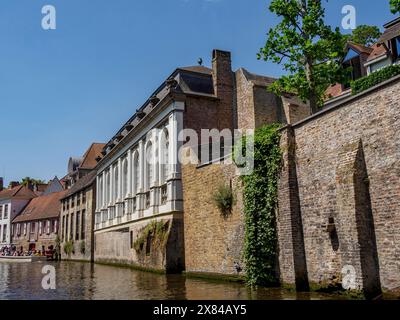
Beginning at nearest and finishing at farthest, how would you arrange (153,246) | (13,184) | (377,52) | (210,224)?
(210,224) → (153,246) → (377,52) → (13,184)

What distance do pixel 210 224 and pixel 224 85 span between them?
415 inches

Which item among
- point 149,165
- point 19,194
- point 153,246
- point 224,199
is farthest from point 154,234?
point 19,194

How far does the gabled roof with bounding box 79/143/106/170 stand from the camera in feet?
179

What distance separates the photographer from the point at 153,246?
22.4m

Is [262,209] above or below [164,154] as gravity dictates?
below

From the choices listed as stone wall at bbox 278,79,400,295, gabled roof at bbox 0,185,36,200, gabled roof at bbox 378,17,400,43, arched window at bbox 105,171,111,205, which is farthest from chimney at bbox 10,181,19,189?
stone wall at bbox 278,79,400,295

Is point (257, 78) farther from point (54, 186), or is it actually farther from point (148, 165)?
point (54, 186)

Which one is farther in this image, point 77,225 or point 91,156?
point 91,156

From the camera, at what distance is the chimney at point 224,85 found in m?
25.0

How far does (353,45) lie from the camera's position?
25.7 metres

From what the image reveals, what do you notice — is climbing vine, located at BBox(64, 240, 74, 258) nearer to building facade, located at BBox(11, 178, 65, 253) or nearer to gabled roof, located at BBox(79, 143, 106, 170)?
building facade, located at BBox(11, 178, 65, 253)

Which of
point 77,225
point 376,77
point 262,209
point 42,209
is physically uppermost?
point 376,77

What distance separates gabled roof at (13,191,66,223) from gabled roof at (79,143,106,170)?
5.82 meters
